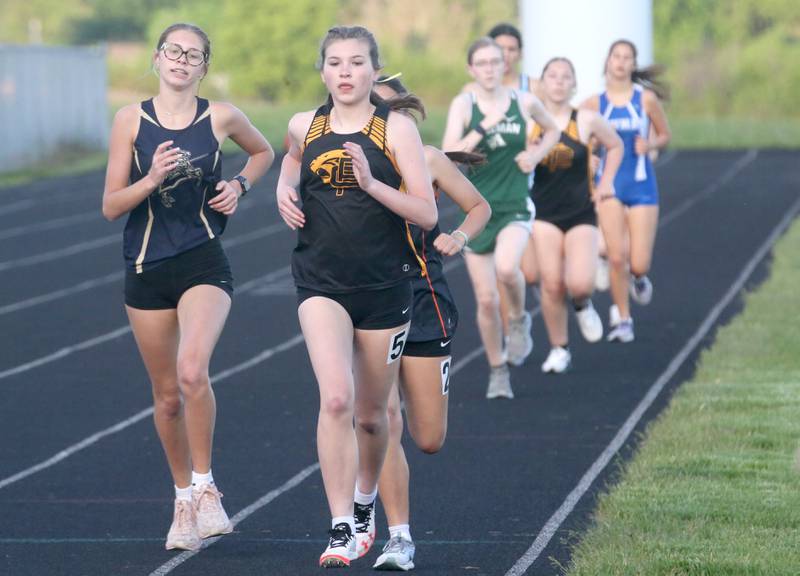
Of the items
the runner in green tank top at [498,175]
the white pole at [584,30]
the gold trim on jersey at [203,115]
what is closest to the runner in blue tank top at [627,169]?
the runner in green tank top at [498,175]

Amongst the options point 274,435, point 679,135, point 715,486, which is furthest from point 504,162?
point 679,135

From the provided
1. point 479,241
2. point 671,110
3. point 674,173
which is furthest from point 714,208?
point 671,110

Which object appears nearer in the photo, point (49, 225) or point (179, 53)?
point (179, 53)

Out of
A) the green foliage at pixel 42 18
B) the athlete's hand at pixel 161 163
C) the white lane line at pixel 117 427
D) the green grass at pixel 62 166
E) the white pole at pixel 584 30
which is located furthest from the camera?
the green foliage at pixel 42 18

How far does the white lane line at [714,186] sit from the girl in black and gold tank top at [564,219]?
11939mm

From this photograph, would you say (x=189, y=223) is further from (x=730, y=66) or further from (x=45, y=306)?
(x=730, y=66)

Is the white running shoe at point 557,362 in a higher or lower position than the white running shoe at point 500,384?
lower

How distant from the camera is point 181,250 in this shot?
6.61 meters

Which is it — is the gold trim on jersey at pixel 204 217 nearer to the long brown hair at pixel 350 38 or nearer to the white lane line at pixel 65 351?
the long brown hair at pixel 350 38

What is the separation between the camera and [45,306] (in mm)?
15602

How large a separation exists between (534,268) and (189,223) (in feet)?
18.8

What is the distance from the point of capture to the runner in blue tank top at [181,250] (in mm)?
6566

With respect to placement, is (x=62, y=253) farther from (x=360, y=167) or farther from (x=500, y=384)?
(x=360, y=167)

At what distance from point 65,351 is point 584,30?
41.5ft
